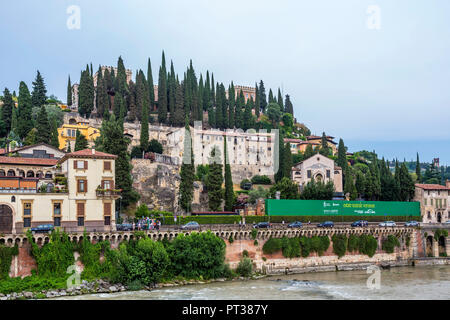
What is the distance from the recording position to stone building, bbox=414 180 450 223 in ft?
278

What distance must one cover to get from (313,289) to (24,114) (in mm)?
62106

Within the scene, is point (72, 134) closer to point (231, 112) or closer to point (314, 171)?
point (231, 112)

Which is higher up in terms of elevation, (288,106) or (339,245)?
(288,106)

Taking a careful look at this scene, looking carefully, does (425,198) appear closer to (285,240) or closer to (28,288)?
(285,240)

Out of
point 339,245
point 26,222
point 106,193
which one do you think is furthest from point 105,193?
point 339,245

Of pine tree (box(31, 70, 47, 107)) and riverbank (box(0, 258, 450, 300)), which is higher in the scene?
pine tree (box(31, 70, 47, 107))

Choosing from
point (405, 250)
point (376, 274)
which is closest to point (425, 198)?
point (405, 250)

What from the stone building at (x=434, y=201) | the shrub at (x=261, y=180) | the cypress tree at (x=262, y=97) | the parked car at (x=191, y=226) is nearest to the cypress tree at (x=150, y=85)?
the shrub at (x=261, y=180)

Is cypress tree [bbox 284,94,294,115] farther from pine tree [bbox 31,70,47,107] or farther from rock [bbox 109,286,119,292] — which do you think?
rock [bbox 109,286,119,292]

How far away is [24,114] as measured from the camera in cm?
8350

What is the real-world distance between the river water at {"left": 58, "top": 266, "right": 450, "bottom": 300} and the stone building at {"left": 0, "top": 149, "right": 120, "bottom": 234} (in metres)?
10.8

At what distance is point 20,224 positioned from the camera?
147ft

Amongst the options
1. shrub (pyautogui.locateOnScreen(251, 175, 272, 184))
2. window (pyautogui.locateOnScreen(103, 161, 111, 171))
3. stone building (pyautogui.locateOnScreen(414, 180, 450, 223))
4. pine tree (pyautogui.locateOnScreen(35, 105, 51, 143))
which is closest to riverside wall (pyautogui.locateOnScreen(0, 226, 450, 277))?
window (pyautogui.locateOnScreen(103, 161, 111, 171))

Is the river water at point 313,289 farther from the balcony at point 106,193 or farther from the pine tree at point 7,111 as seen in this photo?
the pine tree at point 7,111
